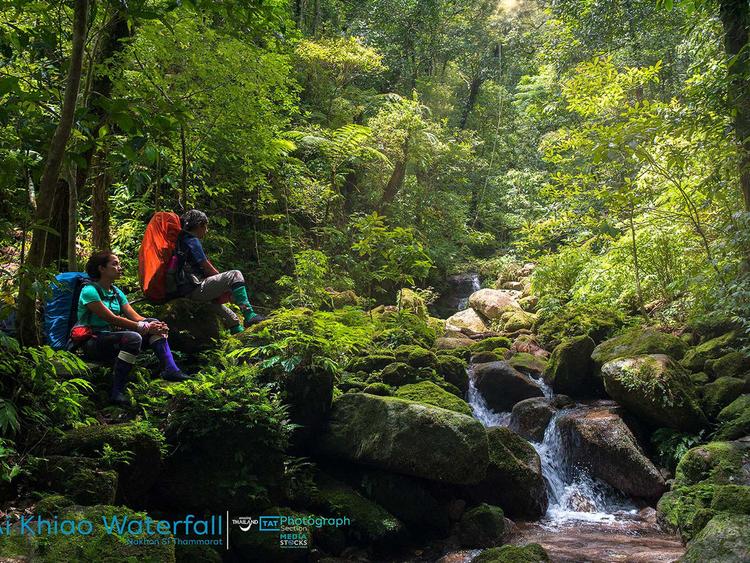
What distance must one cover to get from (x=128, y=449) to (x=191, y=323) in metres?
2.26

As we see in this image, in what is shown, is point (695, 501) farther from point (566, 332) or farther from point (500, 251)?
point (500, 251)

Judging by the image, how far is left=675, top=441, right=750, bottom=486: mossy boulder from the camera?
21.0 feet

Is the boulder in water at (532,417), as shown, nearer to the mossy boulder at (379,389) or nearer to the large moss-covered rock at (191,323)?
the mossy boulder at (379,389)

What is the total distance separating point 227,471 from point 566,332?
29.0ft

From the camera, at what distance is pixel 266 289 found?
11.8 m

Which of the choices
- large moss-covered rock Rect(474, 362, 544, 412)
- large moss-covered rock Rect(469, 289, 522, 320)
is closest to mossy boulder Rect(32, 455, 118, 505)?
large moss-covered rock Rect(474, 362, 544, 412)

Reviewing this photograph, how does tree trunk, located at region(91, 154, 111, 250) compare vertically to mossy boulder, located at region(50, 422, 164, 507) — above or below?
above

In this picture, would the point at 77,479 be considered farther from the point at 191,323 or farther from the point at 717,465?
the point at 717,465

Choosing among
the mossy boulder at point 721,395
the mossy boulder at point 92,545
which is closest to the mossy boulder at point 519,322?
the mossy boulder at point 721,395

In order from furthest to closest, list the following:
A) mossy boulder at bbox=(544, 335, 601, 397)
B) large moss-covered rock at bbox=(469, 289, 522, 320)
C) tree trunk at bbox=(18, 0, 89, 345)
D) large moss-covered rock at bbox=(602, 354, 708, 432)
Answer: large moss-covered rock at bbox=(469, 289, 522, 320) < mossy boulder at bbox=(544, 335, 601, 397) < large moss-covered rock at bbox=(602, 354, 708, 432) < tree trunk at bbox=(18, 0, 89, 345)

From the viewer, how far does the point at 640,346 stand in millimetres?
9336

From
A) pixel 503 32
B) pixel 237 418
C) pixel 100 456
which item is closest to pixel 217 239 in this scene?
pixel 237 418

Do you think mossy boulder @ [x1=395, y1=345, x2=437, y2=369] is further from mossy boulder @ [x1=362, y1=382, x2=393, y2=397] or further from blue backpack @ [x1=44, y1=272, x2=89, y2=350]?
blue backpack @ [x1=44, y1=272, x2=89, y2=350]

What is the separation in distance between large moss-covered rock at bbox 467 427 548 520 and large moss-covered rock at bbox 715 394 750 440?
262 cm
